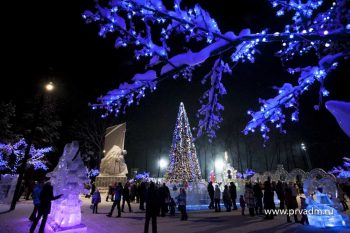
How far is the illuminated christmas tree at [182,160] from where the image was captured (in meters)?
21.9

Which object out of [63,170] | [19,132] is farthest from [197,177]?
[19,132]

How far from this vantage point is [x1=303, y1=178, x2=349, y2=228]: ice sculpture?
31.6ft

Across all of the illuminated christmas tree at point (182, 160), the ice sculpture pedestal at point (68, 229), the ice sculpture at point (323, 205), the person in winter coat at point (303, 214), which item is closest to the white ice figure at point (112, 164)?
the illuminated christmas tree at point (182, 160)

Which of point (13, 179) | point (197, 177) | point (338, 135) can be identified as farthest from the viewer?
point (338, 135)

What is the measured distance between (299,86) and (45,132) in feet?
98.5

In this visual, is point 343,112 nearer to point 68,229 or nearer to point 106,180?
point 68,229

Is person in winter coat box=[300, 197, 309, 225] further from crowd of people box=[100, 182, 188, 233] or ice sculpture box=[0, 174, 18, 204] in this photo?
ice sculpture box=[0, 174, 18, 204]

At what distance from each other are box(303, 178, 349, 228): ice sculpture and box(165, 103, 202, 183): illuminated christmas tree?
1241 centimetres

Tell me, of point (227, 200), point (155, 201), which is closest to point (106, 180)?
point (227, 200)

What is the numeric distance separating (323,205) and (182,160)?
1359cm

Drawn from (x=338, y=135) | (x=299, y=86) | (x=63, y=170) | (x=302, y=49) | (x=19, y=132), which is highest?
(x=338, y=135)

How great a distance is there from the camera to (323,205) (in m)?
9.70

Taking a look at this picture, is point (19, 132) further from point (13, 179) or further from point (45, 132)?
point (13, 179)

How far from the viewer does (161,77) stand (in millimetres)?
5641
